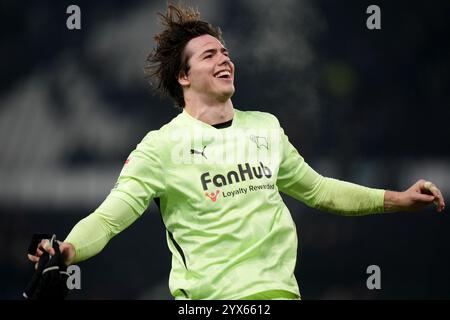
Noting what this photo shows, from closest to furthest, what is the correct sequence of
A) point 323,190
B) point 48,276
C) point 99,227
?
point 48,276 < point 99,227 < point 323,190

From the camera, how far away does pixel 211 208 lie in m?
4.04

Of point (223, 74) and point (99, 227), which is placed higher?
point (223, 74)

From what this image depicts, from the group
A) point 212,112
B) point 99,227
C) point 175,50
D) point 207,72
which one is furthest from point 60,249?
point 175,50

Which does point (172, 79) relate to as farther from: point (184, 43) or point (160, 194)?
point (160, 194)

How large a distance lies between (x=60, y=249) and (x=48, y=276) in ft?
0.43

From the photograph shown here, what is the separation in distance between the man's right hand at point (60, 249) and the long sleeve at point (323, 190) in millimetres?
1133

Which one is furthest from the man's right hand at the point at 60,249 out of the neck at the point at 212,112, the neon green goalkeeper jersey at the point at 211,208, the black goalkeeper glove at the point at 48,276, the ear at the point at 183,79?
the ear at the point at 183,79

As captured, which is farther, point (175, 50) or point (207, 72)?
point (175, 50)

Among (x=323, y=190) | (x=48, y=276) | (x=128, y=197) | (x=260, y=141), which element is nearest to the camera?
(x=48, y=276)

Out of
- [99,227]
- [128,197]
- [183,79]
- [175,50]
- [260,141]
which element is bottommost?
[99,227]

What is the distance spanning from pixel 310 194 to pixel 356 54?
1946 millimetres

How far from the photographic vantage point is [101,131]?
6133mm

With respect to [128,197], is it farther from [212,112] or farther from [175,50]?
[175,50]
